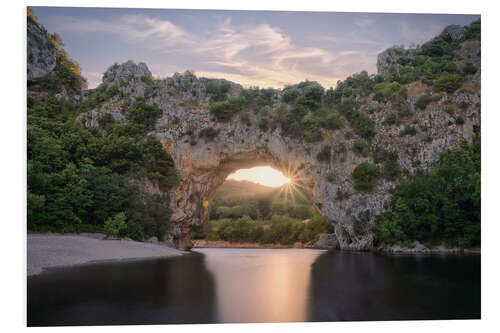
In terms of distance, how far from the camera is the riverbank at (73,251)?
34.7 ft

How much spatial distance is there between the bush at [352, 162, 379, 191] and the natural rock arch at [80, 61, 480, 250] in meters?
0.39

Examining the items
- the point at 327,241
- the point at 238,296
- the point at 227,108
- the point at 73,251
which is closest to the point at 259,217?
the point at 327,241

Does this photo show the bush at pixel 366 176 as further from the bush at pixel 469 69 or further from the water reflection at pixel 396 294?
the water reflection at pixel 396 294

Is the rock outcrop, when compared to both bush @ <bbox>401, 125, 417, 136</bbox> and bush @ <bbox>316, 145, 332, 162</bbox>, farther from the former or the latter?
bush @ <bbox>401, 125, 417, 136</bbox>

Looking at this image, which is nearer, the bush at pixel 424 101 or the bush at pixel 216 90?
the bush at pixel 424 101

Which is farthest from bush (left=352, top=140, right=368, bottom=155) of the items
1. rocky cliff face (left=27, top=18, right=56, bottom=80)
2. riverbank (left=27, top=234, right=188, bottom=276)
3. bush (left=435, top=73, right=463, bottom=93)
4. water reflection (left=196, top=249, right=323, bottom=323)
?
rocky cliff face (left=27, top=18, right=56, bottom=80)

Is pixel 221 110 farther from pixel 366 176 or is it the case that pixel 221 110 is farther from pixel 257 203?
pixel 257 203

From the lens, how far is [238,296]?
8.02 meters

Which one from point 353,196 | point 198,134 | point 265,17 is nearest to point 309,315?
point 265,17

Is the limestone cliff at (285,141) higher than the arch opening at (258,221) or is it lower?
higher

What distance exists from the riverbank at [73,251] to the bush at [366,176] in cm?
1426

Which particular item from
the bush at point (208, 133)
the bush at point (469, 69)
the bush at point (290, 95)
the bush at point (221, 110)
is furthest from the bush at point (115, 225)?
the bush at point (469, 69)
